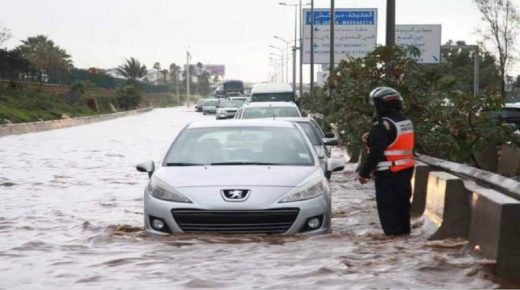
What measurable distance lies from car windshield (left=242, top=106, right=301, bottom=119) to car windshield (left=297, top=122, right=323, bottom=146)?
14.2 ft

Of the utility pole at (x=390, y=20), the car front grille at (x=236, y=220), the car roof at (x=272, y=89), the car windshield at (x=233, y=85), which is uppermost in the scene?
the utility pole at (x=390, y=20)

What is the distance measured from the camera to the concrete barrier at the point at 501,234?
6.02 metres

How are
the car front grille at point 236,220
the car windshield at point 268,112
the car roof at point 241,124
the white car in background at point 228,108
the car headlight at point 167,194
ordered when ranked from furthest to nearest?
the white car in background at point 228,108, the car windshield at point 268,112, the car roof at point 241,124, the car headlight at point 167,194, the car front grille at point 236,220

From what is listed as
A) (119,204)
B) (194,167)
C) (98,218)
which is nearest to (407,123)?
(194,167)

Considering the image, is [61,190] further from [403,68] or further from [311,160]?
[311,160]

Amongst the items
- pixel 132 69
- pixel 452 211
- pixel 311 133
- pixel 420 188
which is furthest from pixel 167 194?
pixel 132 69

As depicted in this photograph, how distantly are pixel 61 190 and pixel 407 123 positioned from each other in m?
8.43

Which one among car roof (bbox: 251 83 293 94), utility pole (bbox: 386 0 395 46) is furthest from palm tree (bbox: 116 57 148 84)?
utility pole (bbox: 386 0 395 46)

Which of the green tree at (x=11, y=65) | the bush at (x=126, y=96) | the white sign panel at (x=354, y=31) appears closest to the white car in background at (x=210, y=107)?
the bush at (x=126, y=96)

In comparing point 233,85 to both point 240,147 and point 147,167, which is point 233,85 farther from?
point 147,167

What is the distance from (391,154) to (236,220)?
1.57 m

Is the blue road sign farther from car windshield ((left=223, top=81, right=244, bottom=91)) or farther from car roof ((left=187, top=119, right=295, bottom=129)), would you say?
car roof ((left=187, top=119, right=295, bottom=129))

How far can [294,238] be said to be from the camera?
25.4 ft

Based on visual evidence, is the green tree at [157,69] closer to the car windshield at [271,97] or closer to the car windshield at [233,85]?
the car windshield at [233,85]
